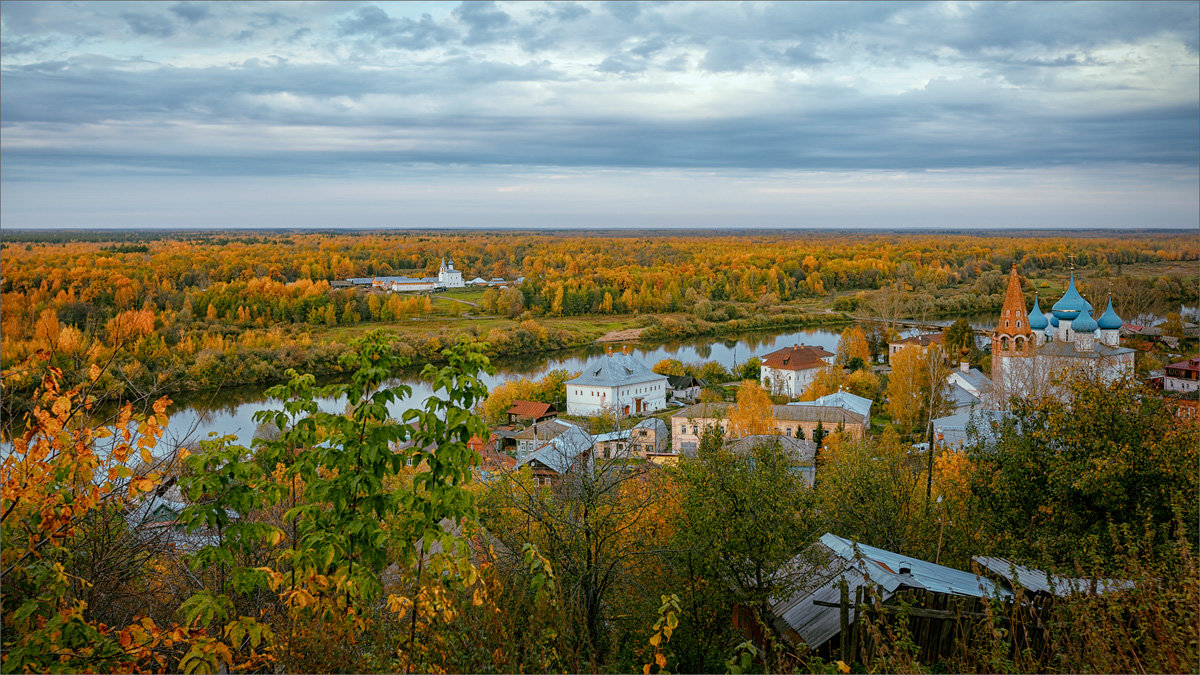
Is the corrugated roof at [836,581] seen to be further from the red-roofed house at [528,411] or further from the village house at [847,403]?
the red-roofed house at [528,411]

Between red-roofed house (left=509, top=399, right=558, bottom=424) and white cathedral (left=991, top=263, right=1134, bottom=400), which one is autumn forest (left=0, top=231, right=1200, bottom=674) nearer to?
red-roofed house (left=509, top=399, right=558, bottom=424)

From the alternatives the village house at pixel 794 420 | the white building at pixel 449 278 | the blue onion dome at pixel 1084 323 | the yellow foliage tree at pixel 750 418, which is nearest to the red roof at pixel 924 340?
the blue onion dome at pixel 1084 323

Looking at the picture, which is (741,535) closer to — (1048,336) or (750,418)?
(750,418)

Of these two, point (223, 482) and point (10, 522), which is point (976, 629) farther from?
point (10, 522)

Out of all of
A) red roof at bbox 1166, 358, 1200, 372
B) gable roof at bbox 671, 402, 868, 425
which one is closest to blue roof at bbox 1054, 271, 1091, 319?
red roof at bbox 1166, 358, 1200, 372

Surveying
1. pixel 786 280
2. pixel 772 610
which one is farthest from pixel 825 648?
pixel 786 280

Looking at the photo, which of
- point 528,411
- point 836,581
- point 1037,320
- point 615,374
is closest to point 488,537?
point 836,581

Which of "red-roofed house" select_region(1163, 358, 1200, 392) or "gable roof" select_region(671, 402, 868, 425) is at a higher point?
"red-roofed house" select_region(1163, 358, 1200, 392)
